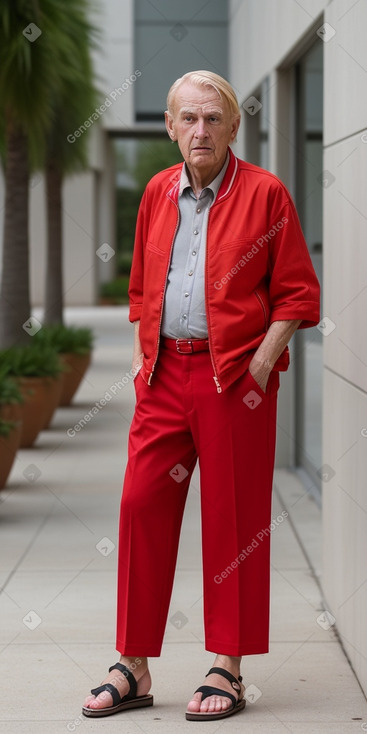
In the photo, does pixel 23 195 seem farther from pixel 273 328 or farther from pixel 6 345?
pixel 273 328

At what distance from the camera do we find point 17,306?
38.0ft

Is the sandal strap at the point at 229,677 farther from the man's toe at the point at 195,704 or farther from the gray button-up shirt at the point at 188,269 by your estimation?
the gray button-up shirt at the point at 188,269

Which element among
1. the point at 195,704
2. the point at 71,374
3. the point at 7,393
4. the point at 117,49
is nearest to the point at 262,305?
the point at 195,704

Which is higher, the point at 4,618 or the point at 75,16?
the point at 75,16

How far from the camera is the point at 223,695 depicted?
3928 mm

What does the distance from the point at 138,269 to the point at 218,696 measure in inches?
56.0

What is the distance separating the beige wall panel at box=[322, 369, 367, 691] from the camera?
168 inches

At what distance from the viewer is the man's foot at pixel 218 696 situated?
12.8ft

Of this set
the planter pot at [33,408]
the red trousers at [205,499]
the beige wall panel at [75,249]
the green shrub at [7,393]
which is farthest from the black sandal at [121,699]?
the beige wall panel at [75,249]

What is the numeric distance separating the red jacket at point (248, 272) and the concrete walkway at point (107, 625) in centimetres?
112

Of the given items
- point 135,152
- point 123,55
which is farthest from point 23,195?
point 135,152

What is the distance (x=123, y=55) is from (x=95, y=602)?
26.8m

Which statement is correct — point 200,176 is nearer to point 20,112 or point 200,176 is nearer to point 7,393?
point 7,393

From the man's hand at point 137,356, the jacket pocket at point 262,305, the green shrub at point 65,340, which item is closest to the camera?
the jacket pocket at point 262,305
